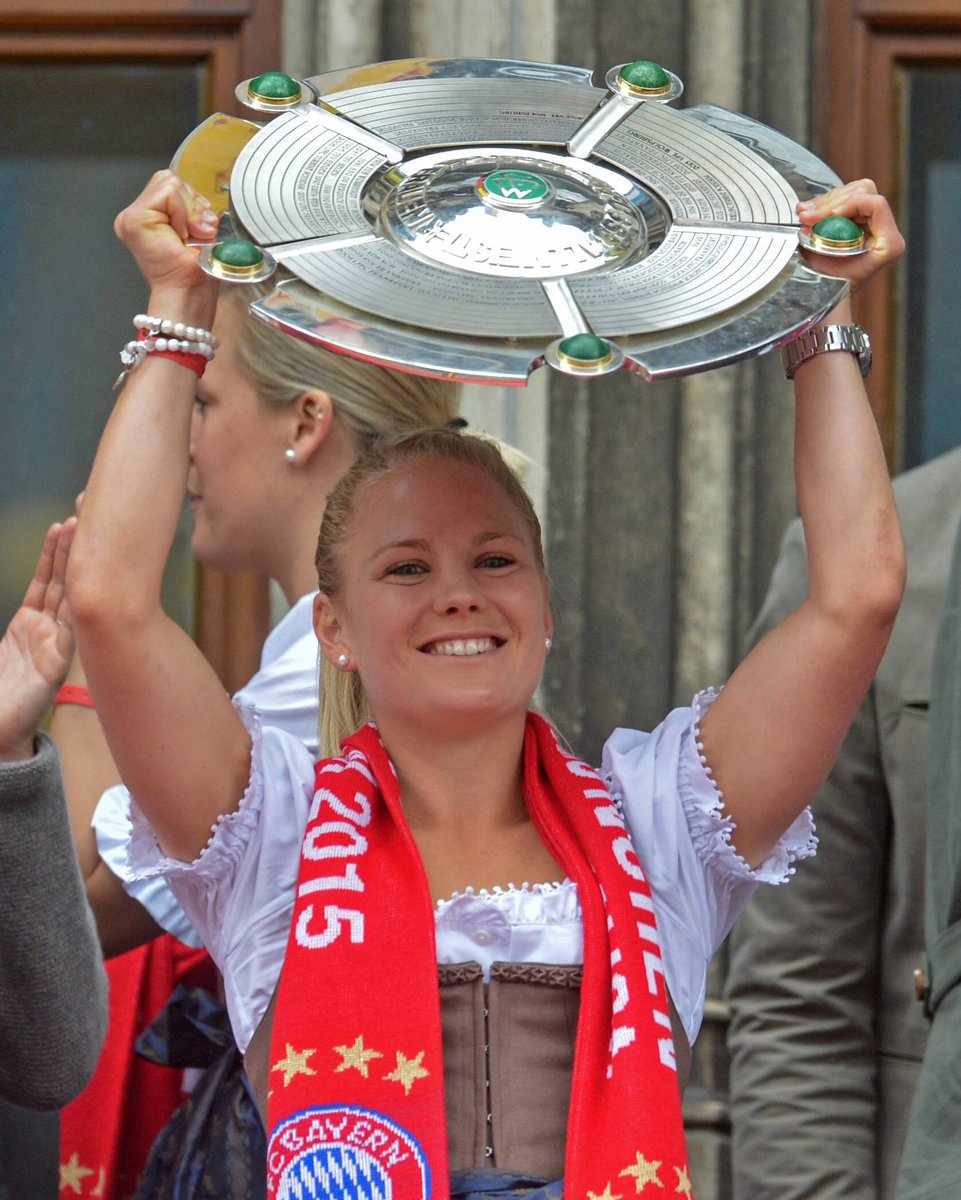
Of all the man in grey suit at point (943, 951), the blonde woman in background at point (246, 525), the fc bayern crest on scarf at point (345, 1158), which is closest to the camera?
the fc bayern crest on scarf at point (345, 1158)

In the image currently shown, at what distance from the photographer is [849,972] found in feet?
8.04

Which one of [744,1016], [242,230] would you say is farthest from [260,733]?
[744,1016]

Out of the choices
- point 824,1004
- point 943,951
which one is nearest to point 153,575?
point 943,951

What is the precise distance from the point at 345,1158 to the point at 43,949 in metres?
0.55

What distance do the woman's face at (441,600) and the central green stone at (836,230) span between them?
43 centimetres

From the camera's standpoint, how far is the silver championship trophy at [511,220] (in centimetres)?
151

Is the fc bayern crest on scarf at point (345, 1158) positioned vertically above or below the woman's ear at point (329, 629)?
below

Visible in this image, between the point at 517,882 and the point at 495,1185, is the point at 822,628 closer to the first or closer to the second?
the point at 517,882

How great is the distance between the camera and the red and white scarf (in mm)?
1610

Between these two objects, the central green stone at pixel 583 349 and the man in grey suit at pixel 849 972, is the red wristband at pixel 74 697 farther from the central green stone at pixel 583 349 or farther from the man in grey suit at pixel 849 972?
the central green stone at pixel 583 349

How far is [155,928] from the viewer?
7.52 feet

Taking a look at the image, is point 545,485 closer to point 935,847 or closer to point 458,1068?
point 935,847

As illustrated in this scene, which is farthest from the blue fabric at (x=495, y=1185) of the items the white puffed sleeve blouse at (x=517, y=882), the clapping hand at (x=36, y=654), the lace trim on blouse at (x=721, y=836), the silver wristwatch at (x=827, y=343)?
the silver wristwatch at (x=827, y=343)

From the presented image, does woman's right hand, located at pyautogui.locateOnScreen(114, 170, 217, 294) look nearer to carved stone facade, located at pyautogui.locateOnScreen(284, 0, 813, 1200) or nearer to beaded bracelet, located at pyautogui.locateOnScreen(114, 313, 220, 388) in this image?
beaded bracelet, located at pyautogui.locateOnScreen(114, 313, 220, 388)
